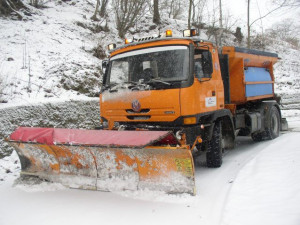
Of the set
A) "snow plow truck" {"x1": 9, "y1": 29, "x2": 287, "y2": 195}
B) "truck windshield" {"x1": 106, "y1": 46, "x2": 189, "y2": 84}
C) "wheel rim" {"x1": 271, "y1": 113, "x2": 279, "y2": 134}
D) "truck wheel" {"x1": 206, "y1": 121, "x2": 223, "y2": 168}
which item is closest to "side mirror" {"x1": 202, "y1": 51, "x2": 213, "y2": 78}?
"snow plow truck" {"x1": 9, "y1": 29, "x2": 287, "y2": 195}

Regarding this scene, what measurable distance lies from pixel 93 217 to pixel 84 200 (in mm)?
591

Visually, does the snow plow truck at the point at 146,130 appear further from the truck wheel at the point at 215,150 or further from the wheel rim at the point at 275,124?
the wheel rim at the point at 275,124

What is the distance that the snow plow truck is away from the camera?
3906mm

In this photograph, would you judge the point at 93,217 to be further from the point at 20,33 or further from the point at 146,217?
the point at 20,33

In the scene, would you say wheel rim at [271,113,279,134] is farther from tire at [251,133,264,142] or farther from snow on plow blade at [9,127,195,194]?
snow on plow blade at [9,127,195,194]

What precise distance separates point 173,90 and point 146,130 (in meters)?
0.84

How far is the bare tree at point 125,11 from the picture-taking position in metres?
14.4

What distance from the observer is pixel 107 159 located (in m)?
4.26

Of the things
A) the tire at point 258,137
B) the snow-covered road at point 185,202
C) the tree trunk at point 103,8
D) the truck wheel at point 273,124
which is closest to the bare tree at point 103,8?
the tree trunk at point 103,8

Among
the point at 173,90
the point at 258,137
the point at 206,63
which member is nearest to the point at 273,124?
the point at 258,137

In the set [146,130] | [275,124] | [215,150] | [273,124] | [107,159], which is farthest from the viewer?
[275,124]

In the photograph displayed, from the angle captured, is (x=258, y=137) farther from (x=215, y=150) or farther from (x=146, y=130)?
(x=146, y=130)

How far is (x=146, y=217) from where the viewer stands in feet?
11.5

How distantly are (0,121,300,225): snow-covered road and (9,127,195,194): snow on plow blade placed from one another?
0.17 meters
